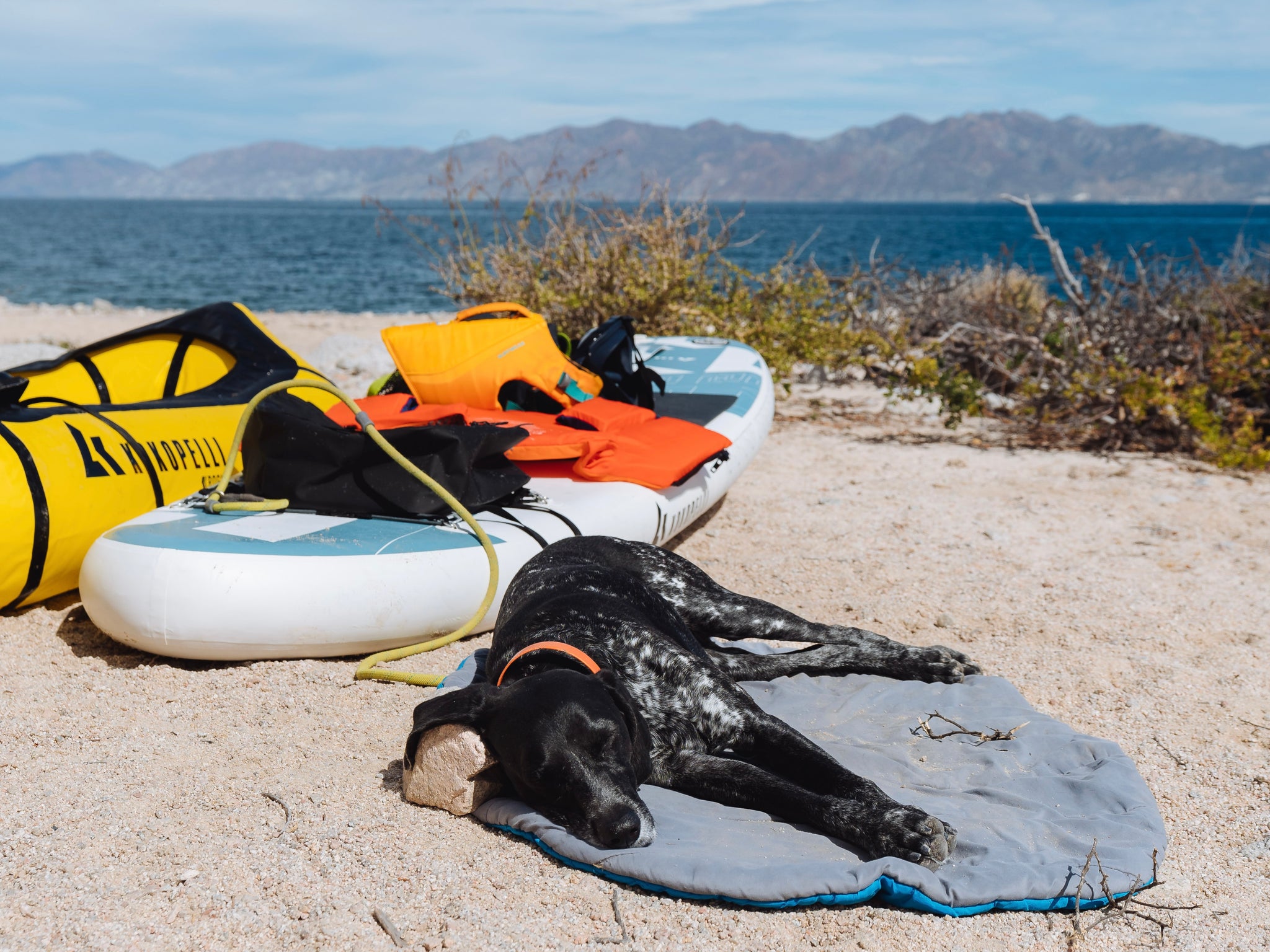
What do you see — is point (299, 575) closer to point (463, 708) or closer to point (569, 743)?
point (463, 708)

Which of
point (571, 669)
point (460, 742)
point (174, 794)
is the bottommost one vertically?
point (174, 794)

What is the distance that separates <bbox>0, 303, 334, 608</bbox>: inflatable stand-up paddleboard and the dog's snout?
3.07 meters

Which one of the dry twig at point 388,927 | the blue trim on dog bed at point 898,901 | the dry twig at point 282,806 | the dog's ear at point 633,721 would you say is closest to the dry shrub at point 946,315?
the blue trim on dog bed at point 898,901

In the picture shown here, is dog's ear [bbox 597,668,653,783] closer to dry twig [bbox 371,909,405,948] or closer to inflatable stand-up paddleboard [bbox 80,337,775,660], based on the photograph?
dry twig [bbox 371,909,405,948]

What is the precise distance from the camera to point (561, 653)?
262cm

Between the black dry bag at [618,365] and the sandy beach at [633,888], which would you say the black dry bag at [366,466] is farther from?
the black dry bag at [618,365]

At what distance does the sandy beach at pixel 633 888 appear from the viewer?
7.72 feet

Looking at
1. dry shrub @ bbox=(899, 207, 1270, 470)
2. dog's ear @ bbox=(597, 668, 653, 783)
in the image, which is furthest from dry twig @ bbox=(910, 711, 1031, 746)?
dry shrub @ bbox=(899, 207, 1270, 470)

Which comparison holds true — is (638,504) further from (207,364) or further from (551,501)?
(207,364)

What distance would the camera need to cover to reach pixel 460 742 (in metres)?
2.58

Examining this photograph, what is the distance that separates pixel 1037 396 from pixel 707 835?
6790 millimetres

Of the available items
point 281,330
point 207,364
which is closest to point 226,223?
point 281,330

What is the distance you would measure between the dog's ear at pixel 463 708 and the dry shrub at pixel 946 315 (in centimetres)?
629

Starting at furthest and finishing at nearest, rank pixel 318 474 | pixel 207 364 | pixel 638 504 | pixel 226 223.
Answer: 1. pixel 226 223
2. pixel 207 364
3. pixel 638 504
4. pixel 318 474
